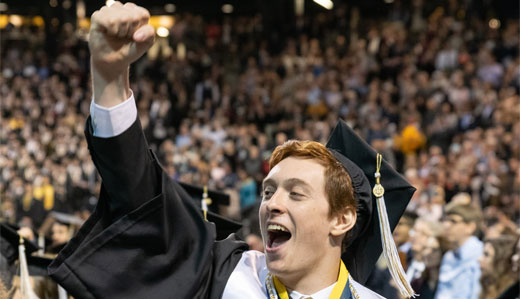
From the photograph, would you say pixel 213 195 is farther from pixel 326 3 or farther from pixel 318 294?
pixel 326 3

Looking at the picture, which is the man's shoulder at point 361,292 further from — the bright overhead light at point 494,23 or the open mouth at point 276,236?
the bright overhead light at point 494,23

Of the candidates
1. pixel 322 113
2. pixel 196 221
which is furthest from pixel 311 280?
pixel 322 113

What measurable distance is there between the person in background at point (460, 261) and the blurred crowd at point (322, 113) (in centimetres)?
1

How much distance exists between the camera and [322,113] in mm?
14711

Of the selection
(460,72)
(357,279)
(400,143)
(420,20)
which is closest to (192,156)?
(400,143)

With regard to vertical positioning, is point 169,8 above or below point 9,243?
above

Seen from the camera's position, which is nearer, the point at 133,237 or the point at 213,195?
the point at 133,237

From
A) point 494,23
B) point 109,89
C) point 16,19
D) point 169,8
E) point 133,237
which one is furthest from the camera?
point 16,19

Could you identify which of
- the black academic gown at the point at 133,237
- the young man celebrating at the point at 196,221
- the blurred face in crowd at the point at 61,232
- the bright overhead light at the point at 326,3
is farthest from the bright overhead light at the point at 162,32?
the black academic gown at the point at 133,237

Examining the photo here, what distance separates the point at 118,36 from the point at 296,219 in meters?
0.89

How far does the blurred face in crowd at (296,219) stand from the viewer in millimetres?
2471

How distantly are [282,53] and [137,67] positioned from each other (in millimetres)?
4392

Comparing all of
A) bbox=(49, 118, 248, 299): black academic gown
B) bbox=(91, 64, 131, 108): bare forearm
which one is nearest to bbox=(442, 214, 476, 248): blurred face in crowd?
bbox=(49, 118, 248, 299): black academic gown

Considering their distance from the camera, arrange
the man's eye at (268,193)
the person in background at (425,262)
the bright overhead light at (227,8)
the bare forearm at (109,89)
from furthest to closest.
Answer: the bright overhead light at (227,8) → the person in background at (425,262) → the man's eye at (268,193) → the bare forearm at (109,89)
